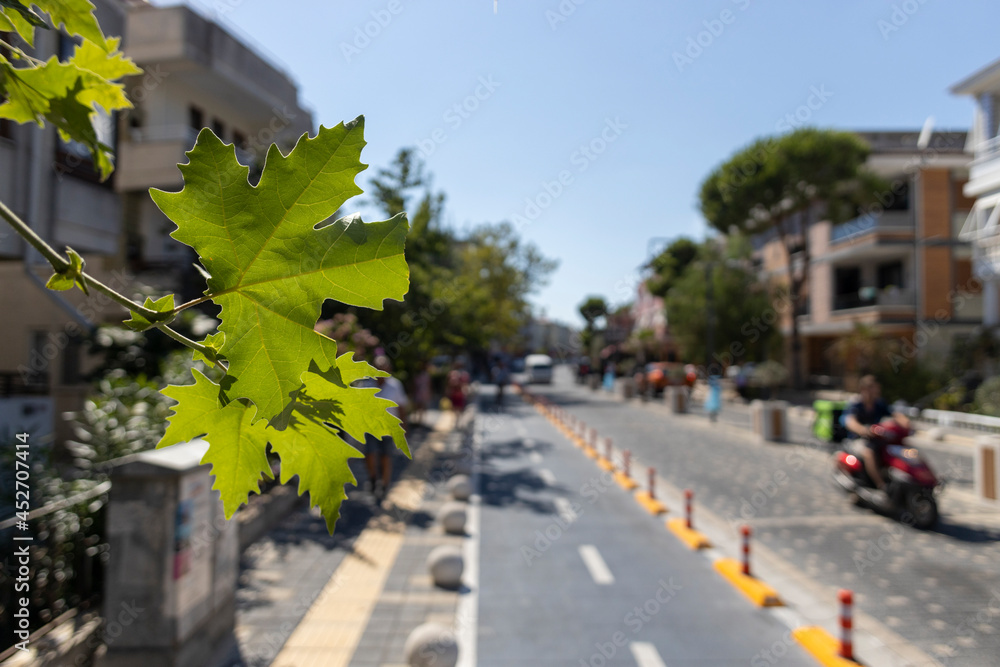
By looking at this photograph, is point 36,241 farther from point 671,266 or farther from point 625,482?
point 671,266

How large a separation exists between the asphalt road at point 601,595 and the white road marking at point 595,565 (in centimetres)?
1

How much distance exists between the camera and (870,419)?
884cm

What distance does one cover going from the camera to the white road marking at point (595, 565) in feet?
20.9

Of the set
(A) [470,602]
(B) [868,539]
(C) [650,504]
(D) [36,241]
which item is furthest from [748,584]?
(D) [36,241]

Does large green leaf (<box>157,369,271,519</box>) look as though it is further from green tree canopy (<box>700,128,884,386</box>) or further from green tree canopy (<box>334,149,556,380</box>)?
green tree canopy (<box>700,128,884,386</box>)

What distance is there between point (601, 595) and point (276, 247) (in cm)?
605

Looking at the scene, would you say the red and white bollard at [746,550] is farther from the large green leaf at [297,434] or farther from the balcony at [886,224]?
the balcony at [886,224]

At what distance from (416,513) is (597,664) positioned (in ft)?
15.0

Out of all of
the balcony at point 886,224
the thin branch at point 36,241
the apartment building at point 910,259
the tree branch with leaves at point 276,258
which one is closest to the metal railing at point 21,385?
the thin branch at point 36,241

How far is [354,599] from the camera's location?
18.6 ft

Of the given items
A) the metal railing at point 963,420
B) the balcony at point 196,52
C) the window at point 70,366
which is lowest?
the metal railing at point 963,420

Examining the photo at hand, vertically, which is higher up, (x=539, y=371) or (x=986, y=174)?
(x=986, y=174)

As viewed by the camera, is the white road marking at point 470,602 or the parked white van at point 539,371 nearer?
the white road marking at point 470,602

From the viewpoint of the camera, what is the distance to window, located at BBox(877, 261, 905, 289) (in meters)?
28.5
